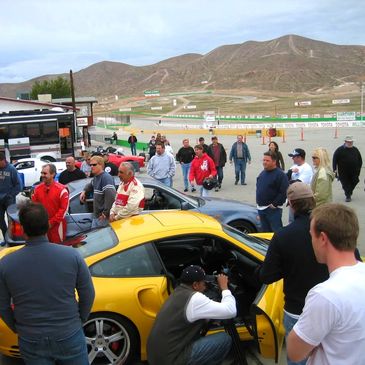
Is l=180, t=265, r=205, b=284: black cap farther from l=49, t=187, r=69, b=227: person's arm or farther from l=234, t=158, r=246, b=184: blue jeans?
l=234, t=158, r=246, b=184: blue jeans

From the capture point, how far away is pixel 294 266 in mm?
3139

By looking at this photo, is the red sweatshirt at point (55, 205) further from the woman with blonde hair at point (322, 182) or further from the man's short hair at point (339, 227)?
the man's short hair at point (339, 227)

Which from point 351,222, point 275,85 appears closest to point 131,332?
point 351,222

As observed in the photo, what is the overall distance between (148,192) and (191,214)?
296 centimetres

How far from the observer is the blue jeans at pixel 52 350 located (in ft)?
8.84

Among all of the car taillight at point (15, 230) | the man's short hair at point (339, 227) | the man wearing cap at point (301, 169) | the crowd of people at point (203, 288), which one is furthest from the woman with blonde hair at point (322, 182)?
the man's short hair at point (339, 227)

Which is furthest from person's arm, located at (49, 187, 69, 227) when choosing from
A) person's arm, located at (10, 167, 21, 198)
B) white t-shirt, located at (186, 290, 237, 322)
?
white t-shirt, located at (186, 290, 237, 322)

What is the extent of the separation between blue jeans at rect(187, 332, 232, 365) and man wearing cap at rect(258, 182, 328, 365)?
630 mm

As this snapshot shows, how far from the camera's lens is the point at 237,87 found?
160750 mm

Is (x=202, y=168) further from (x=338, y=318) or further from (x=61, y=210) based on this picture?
(x=338, y=318)

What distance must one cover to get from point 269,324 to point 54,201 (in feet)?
11.9

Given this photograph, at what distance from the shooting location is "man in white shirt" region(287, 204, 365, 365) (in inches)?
71.4

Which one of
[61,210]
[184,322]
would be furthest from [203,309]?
[61,210]

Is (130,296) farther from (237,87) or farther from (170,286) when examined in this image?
(237,87)
